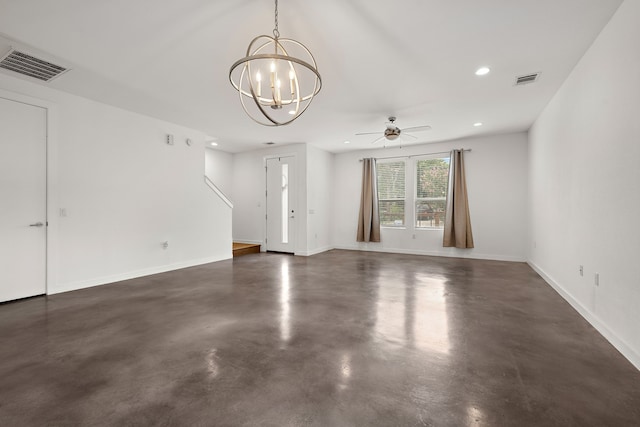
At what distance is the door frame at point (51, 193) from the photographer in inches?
145

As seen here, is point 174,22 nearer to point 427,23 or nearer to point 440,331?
point 427,23

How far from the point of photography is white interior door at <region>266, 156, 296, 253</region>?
23.3ft

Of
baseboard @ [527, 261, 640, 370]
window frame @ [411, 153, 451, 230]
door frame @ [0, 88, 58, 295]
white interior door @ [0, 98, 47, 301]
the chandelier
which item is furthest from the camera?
window frame @ [411, 153, 451, 230]

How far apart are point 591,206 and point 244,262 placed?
544 cm

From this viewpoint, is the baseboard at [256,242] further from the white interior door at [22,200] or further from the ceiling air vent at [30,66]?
the ceiling air vent at [30,66]

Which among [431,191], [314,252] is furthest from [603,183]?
[314,252]

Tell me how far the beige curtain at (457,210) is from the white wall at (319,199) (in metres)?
3.03

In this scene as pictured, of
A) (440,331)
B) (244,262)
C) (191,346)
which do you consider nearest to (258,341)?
(191,346)

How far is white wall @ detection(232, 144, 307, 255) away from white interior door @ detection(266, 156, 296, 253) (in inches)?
5.8

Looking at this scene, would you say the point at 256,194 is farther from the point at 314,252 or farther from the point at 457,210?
the point at 457,210

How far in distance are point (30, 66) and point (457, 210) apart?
732cm

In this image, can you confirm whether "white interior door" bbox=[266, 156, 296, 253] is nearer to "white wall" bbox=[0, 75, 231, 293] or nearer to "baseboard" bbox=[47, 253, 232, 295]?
"baseboard" bbox=[47, 253, 232, 295]

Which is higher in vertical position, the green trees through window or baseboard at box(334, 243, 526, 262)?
the green trees through window

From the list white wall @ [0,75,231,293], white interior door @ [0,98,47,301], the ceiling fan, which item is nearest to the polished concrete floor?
white interior door @ [0,98,47,301]
